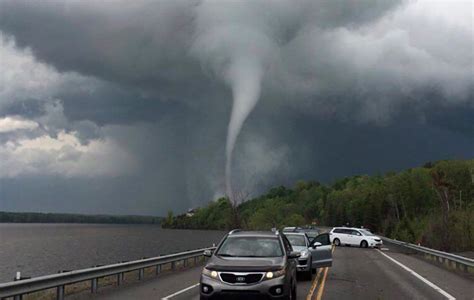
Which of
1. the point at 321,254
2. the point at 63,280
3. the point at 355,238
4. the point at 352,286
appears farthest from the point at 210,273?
the point at 355,238

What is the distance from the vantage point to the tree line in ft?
154

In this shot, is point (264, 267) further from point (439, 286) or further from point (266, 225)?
point (266, 225)

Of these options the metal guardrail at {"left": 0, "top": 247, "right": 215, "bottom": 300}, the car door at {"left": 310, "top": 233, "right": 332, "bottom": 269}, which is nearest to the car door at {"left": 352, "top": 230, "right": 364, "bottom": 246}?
the car door at {"left": 310, "top": 233, "right": 332, "bottom": 269}

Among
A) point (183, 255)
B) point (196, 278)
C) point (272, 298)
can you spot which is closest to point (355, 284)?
point (196, 278)

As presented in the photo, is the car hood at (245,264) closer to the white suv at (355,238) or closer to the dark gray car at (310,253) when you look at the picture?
the dark gray car at (310,253)

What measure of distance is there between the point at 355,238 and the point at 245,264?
36.4 meters

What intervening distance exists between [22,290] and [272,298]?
16.8 ft

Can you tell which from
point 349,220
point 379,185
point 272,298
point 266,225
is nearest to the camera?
point 272,298

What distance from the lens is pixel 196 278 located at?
62.6 ft

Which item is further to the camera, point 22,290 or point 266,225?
point 266,225

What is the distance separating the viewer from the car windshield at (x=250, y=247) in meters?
12.1

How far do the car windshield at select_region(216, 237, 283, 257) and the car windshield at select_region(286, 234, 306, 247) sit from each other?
6769 millimetres

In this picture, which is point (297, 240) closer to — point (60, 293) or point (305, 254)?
point (305, 254)

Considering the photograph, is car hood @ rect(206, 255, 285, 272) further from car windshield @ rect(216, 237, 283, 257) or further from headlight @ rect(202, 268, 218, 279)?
car windshield @ rect(216, 237, 283, 257)
